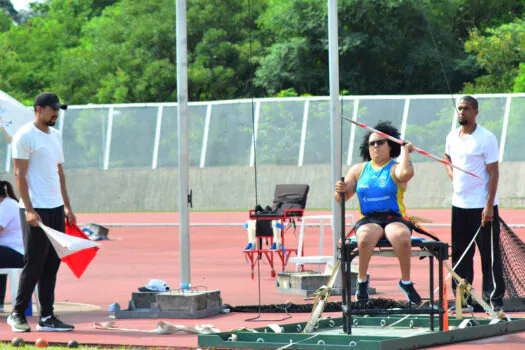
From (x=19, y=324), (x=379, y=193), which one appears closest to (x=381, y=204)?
(x=379, y=193)

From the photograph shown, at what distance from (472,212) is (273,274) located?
196 inches

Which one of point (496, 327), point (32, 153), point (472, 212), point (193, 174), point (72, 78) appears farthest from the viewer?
point (72, 78)

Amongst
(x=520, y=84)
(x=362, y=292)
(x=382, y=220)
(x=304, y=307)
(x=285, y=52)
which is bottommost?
(x=304, y=307)

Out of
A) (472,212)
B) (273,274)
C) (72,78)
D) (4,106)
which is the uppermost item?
(72,78)

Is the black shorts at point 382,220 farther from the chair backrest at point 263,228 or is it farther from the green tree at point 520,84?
the green tree at point 520,84

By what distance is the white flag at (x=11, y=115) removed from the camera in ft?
39.5

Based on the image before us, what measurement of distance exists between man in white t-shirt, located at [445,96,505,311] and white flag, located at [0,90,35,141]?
4492 millimetres

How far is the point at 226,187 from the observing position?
37.2 meters

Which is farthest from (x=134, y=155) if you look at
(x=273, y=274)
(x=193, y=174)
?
(x=273, y=274)

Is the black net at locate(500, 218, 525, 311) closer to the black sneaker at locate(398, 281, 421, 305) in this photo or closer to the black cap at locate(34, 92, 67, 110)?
the black sneaker at locate(398, 281, 421, 305)

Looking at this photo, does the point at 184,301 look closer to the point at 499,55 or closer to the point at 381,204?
the point at 381,204

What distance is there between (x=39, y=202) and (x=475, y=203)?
12.4 ft

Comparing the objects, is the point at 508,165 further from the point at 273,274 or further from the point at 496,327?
the point at 496,327

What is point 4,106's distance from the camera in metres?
12.1
